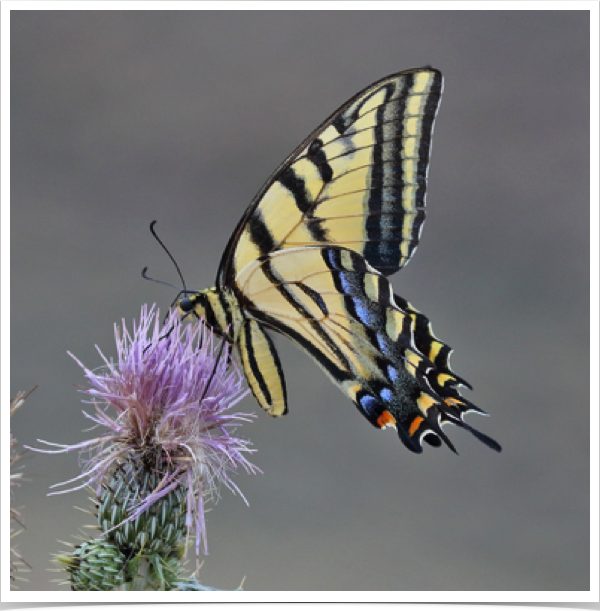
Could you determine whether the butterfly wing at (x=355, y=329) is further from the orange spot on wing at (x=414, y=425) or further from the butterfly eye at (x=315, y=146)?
the butterfly eye at (x=315, y=146)

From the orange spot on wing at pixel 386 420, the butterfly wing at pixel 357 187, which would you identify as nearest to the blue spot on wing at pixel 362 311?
the butterfly wing at pixel 357 187

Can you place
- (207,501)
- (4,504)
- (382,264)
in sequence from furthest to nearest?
(382,264)
(207,501)
(4,504)

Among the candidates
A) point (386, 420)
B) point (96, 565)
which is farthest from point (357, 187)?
point (96, 565)

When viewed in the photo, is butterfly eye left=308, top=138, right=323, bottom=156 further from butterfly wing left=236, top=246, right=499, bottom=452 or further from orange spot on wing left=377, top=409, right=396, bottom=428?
orange spot on wing left=377, top=409, right=396, bottom=428

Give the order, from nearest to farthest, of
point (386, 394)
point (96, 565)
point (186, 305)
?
point (96, 565) → point (186, 305) → point (386, 394)

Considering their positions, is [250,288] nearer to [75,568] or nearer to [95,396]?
[95,396]

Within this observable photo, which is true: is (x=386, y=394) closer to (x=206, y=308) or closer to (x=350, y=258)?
(x=350, y=258)

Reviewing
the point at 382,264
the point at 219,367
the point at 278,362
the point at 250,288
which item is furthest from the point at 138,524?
the point at 382,264
